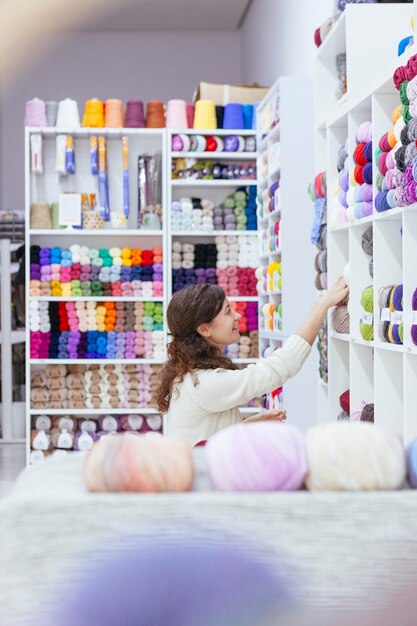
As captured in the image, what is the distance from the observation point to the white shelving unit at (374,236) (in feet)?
7.89

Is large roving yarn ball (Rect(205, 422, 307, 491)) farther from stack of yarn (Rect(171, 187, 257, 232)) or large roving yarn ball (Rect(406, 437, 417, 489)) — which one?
stack of yarn (Rect(171, 187, 257, 232))

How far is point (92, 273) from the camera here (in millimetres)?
6062

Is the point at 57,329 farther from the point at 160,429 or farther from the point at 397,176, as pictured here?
the point at 397,176

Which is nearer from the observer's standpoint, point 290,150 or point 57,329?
point 290,150

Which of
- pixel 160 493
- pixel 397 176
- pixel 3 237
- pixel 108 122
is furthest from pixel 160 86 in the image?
pixel 160 493

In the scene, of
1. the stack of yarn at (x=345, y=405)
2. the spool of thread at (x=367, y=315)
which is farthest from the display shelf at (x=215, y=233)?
the spool of thread at (x=367, y=315)

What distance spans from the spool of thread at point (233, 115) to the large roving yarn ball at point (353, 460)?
198 inches

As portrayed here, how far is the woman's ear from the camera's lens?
264 centimetres

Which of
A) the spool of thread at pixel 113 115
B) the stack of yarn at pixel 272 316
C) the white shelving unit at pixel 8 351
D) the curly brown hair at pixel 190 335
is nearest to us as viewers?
the curly brown hair at pixel 190 335

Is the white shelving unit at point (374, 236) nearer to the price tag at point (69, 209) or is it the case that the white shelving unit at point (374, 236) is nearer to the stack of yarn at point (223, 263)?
the stack of yarn at point (223, 263)

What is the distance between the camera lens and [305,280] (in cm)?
493

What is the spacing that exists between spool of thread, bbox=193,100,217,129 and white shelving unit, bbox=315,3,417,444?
2597 millimetres

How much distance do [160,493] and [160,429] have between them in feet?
16.5

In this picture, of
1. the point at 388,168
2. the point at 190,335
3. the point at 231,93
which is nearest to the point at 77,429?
the point at 231,93
